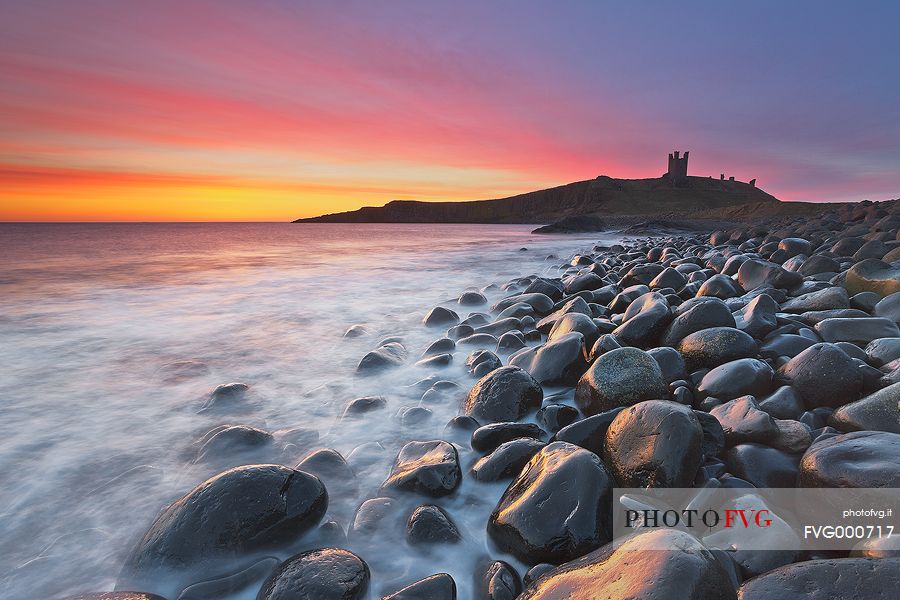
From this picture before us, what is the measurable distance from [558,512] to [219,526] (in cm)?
142

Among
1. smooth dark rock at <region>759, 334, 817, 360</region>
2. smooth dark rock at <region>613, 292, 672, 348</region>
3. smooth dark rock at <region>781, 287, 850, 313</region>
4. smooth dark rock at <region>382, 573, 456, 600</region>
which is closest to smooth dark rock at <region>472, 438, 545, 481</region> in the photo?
smooth dark rock at <region>382, 573, 456, 600</region>

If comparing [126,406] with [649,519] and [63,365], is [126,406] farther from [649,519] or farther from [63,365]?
[649,519]

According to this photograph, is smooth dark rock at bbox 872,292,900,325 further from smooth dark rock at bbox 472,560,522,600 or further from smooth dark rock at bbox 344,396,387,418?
smooth dark rock at bbox 344,396,387,418

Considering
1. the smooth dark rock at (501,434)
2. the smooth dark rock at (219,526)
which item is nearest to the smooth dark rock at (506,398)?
the smooth dark rock at (501,434)

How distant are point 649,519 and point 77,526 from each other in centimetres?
275

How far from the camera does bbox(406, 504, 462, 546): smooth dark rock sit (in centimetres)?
195

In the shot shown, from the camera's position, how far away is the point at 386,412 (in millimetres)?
3344

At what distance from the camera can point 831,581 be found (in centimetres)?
118

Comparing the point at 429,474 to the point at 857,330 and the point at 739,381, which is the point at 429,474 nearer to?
the point at 739,381

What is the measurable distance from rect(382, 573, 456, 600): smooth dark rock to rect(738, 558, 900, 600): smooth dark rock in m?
0.94

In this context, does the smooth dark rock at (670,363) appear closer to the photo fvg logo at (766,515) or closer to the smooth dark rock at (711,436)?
the smooth dark rock at (711,436)

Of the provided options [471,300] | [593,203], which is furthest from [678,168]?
[471,300]

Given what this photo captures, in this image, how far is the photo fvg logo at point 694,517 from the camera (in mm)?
1639

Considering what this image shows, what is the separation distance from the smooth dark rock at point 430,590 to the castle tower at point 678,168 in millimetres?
99887
